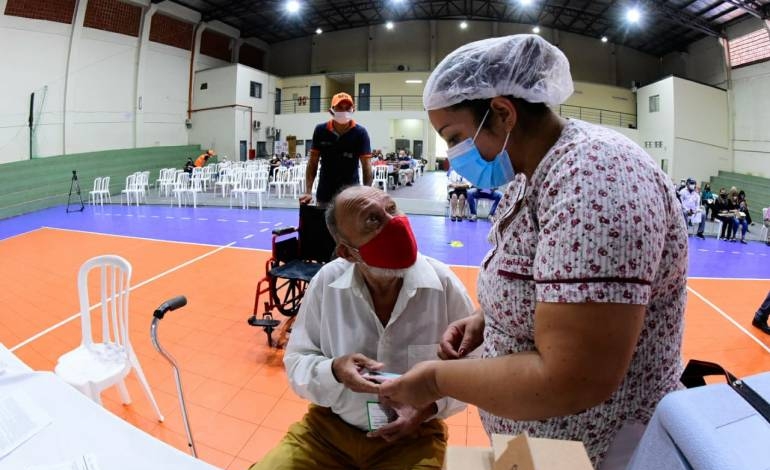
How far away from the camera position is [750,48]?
15711 millimetres

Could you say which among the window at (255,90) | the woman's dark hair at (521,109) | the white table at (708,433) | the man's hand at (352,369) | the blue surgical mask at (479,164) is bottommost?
the man's hand at (352,369)

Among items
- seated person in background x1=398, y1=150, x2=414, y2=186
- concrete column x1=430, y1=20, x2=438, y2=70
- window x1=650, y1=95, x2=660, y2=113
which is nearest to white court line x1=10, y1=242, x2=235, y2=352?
seated person in background x1=398, y1=150, x2=414, y2=186

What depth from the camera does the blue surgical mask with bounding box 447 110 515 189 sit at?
2.93 ft

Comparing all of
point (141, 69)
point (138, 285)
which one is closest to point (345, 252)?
point (138, 285)

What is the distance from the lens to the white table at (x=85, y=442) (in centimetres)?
111

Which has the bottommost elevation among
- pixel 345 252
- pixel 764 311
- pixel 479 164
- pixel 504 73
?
pixel 764 311

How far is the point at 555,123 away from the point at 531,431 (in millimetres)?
674

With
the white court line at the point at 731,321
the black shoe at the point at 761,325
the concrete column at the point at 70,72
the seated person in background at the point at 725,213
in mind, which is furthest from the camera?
the concrete column at the point at 70,72

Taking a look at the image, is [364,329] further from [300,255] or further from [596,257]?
[300,255]

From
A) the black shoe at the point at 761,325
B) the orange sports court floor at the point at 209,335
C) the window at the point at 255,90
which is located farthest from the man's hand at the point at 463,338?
the window at the point at 255,90

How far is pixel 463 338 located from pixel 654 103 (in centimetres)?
2180

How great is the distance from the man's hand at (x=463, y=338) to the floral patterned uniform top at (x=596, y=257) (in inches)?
6.9

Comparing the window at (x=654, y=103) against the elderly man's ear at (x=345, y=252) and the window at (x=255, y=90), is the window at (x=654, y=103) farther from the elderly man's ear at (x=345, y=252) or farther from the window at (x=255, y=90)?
the elderly man's ear at (x=345, y=252)

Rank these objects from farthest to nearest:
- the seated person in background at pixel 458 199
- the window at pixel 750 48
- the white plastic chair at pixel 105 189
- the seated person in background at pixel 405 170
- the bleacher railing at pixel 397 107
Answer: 1. the bleacher railing at pixel 397 107
2. the seated person in background at pixel 405 170
3. the window at pixel 750 48
4. the white plastic chair at pixel 105 189
5. the seated person in background at pixel 458 199
